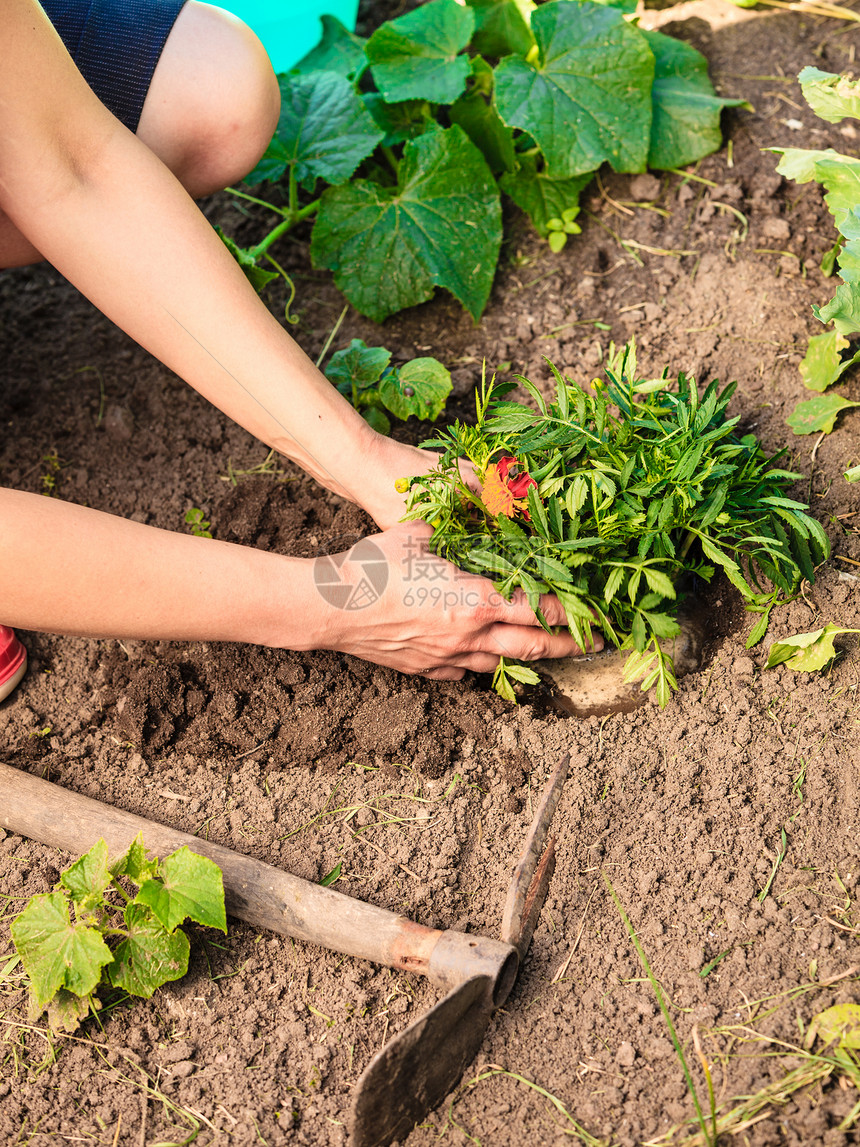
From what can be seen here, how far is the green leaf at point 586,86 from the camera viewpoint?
98.9 inches

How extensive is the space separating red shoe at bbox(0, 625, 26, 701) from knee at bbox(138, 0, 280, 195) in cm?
121

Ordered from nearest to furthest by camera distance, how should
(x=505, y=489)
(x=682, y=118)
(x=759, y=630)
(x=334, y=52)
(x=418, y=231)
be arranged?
(x=505, y=489) → (x=759, y=630) → (x=418, y=231) → (x=682, y=118) → (x=334, y=52)

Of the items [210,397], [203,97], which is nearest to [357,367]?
[210,397]

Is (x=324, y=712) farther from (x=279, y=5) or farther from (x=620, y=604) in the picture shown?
(x=279, y=5)

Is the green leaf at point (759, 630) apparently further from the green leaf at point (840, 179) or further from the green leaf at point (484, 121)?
the green leaf at point (484, 121)

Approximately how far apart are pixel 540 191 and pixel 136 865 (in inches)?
86.0

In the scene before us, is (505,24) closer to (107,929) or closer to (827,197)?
(827,197)

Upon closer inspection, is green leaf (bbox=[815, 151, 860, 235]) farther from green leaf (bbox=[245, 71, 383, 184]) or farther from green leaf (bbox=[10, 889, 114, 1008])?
green leaf (bbox=[10, 889, 114, 1008])

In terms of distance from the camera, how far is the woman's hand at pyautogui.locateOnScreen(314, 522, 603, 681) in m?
1.74

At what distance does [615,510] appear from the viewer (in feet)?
5.60

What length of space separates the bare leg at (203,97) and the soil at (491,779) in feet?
1.91

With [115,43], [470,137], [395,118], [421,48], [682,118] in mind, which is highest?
[115,43]

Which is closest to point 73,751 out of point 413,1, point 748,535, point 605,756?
point 605,756

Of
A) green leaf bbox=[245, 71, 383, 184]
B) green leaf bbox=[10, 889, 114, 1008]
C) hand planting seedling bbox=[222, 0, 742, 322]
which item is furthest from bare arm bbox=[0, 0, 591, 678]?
green leaf bbox=[245, 71, 383, 184]
